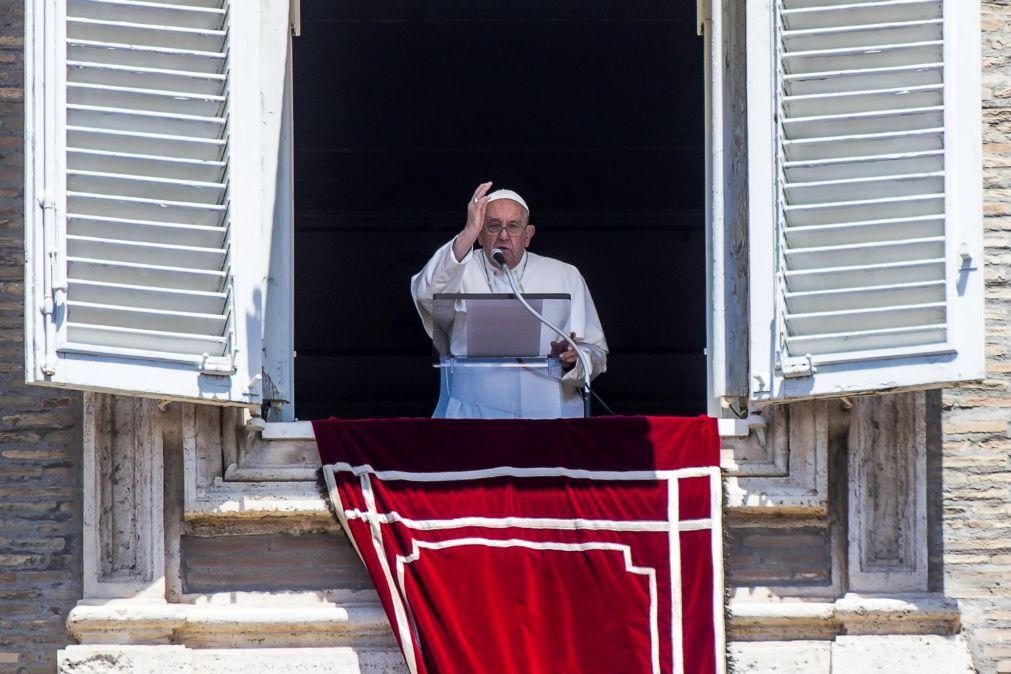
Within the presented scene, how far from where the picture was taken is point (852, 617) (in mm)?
6859

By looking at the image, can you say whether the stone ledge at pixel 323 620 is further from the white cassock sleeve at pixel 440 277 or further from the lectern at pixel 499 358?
the white cassock sleeve at pixel 440 277

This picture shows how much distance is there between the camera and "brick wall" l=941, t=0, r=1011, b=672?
7.05 m

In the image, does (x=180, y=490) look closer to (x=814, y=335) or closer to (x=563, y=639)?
(x=563, y=639)

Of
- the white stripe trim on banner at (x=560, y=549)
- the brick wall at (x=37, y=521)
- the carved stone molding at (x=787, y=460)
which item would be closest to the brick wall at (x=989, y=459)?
the carved stone molding at (x=787, y=460)

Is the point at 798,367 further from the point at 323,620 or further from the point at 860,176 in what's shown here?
the point at 323,620

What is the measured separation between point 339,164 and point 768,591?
13.5 feet

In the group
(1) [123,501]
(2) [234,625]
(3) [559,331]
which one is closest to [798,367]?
(3) [559,331]

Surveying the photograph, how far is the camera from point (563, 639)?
267 inches

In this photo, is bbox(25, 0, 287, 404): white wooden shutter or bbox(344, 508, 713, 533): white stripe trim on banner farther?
bbox(344, 508, 713, 533): white stripe trim on banner

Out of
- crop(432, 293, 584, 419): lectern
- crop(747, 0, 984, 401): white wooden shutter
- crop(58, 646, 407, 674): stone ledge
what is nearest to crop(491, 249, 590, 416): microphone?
crop(432, 293, 584, 419): lectern

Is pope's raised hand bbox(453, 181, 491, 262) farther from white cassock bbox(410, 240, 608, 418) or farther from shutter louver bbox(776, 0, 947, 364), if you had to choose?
shutter louver bbox(776, 0, 947, 364)

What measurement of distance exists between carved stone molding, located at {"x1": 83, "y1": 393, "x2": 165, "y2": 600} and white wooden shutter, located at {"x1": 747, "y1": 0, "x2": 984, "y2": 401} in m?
Answer: 1.80

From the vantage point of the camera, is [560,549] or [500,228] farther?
[500,228]

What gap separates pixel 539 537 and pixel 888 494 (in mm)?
1049
